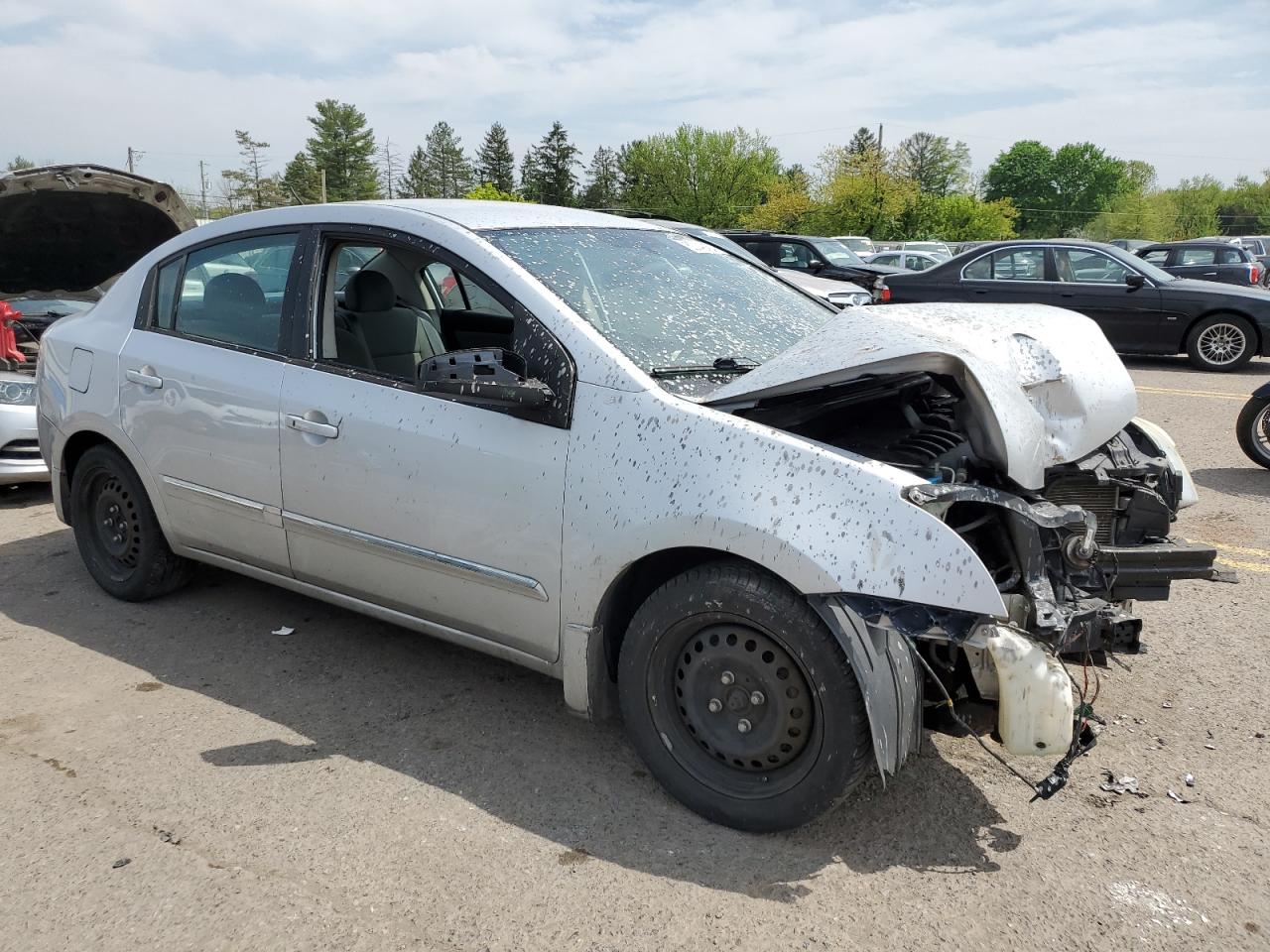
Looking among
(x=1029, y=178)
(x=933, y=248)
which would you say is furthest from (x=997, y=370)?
(x=1029, y=178)

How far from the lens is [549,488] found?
10.3ft

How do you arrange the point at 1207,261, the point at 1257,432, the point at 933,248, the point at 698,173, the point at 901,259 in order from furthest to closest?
1. the point at 698,173
2. the point at 933,248
3. the point at 901,259
4. the point at 1207,261
5. the point at 1257,432

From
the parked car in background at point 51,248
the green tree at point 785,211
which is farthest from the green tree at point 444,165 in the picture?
the parked car in background at point 51,248

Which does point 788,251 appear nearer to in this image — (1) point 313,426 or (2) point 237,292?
(2) point 237,292

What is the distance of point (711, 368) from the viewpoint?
3383mm

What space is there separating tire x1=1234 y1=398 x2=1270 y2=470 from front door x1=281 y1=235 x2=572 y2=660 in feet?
19.8

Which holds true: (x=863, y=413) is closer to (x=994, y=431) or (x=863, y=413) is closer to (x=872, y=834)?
(x=994, y=431)

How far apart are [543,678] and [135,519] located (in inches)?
80.8

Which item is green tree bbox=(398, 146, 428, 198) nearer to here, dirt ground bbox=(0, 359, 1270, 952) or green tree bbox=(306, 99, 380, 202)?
green tree bbox=(306, 99, 380, 202)

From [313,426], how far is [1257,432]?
6582 mm

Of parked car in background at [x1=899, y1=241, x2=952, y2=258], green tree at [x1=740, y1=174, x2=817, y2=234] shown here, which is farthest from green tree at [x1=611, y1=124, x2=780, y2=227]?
parked car in background at [x1=899, y1=241, x2=952, y2=258]

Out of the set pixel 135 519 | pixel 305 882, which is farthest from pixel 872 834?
pixel 135 519

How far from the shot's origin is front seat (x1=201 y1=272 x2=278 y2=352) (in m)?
3.97

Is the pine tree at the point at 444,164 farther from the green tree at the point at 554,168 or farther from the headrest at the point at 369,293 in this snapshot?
the headrest at the point at 369,293
